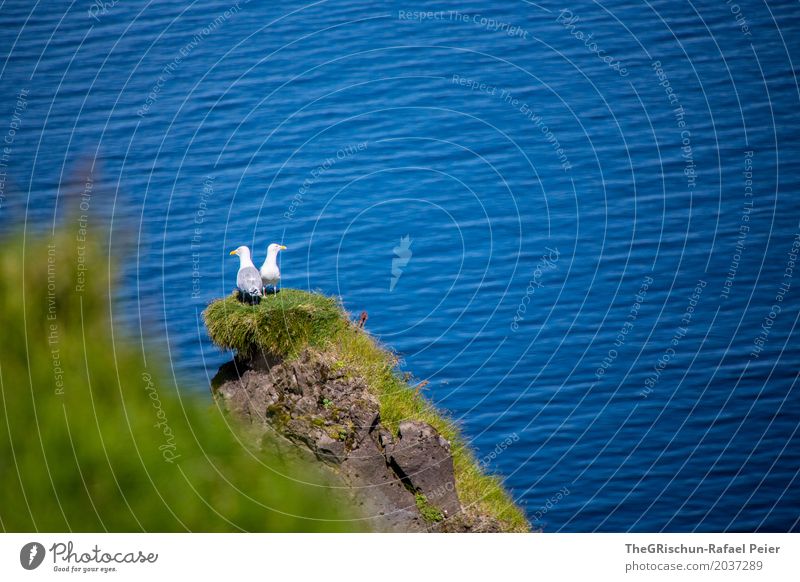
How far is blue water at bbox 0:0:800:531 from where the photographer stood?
1708 cm

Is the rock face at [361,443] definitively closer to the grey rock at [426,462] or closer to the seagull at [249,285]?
the grey rock at [426,462]

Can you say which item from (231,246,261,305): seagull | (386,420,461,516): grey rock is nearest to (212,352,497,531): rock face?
(386,420,461,516): grey rock

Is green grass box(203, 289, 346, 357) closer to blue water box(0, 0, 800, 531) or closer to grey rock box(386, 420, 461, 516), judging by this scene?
grey rock box(386, 420, 461, 516)

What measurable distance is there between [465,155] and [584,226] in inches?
122

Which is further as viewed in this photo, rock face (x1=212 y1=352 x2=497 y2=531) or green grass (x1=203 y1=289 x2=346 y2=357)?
green grass (x1=203 y1=289 x2=346 y2=357)

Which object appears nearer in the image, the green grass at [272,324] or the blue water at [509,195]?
the green grass at [272,324]

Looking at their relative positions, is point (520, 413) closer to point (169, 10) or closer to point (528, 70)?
point (528, 70)

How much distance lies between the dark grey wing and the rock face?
840mm

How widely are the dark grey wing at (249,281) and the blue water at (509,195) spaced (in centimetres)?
446

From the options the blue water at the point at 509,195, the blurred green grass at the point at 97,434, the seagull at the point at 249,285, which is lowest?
the blue water at the point at 509,195

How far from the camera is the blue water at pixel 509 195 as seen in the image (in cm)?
1708

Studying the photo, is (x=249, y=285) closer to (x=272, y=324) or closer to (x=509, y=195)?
(x=272, y=324)

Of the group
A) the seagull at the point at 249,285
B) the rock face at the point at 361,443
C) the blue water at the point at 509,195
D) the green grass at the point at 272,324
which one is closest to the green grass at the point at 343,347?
the green grass at the point at 272,324
